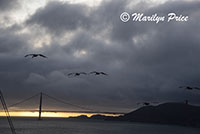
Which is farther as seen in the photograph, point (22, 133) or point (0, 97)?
point (22, 133)

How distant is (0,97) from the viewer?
1634cm

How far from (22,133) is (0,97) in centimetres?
18564

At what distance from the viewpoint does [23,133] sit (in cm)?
19162

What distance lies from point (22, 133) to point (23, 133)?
0.69 metres

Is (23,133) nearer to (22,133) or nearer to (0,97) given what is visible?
(22,133)

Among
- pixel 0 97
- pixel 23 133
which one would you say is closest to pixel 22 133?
pixel 23 133

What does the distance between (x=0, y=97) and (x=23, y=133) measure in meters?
185

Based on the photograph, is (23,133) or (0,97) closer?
(0,97)

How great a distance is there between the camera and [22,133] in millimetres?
191750
